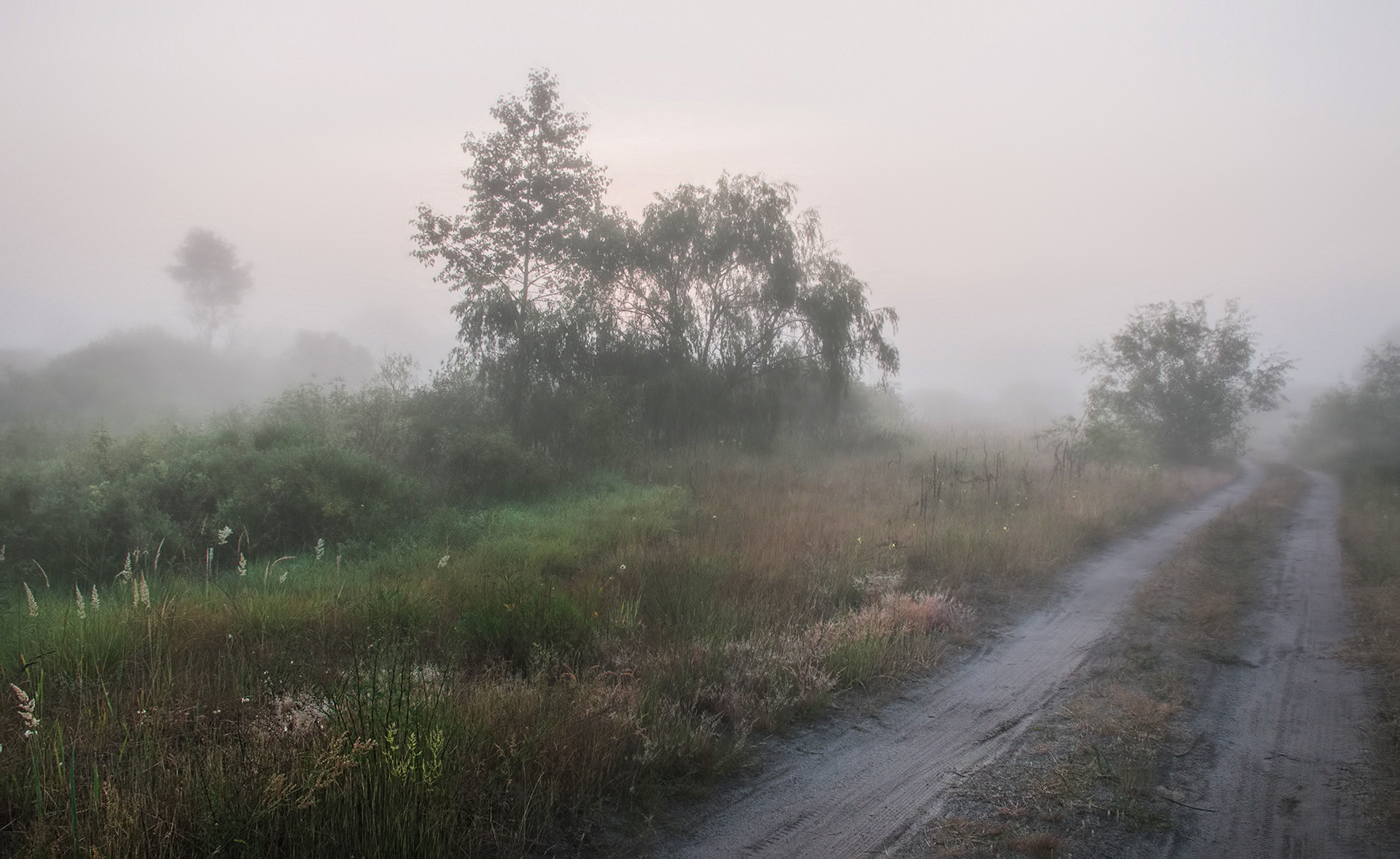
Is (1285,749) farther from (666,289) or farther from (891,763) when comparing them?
(666,289)

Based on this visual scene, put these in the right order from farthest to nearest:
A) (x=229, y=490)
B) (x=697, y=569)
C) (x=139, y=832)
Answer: (x=229, y=490) < (x=697, y=569) < (x=139, y=832)

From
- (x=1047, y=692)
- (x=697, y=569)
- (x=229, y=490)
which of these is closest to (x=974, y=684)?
(x=1047, y=692)

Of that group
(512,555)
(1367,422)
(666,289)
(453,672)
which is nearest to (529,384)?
(666,289)

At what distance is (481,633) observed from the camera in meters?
5.02

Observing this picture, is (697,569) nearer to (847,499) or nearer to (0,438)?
(847,499)

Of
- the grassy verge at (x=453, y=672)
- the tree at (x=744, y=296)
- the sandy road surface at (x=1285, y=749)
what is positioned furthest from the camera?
the tree at (x=744, y=296)

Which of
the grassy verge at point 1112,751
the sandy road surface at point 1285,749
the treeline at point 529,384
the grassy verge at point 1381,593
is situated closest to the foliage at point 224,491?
the treeline at point 529,384

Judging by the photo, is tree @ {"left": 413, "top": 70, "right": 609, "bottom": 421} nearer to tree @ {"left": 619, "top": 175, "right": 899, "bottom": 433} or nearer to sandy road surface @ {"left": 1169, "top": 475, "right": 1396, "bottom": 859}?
tree @ {"left": 619, "top": 175, "right": 899, "bottom": 433}

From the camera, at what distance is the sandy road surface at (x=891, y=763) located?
3223mm

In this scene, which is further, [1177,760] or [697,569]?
[697,569]

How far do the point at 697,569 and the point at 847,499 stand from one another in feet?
20.4

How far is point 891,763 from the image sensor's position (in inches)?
157

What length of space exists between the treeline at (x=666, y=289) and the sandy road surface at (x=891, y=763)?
1361cm

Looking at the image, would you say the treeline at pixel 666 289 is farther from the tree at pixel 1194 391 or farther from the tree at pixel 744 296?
the tree at pixel 1194 391
